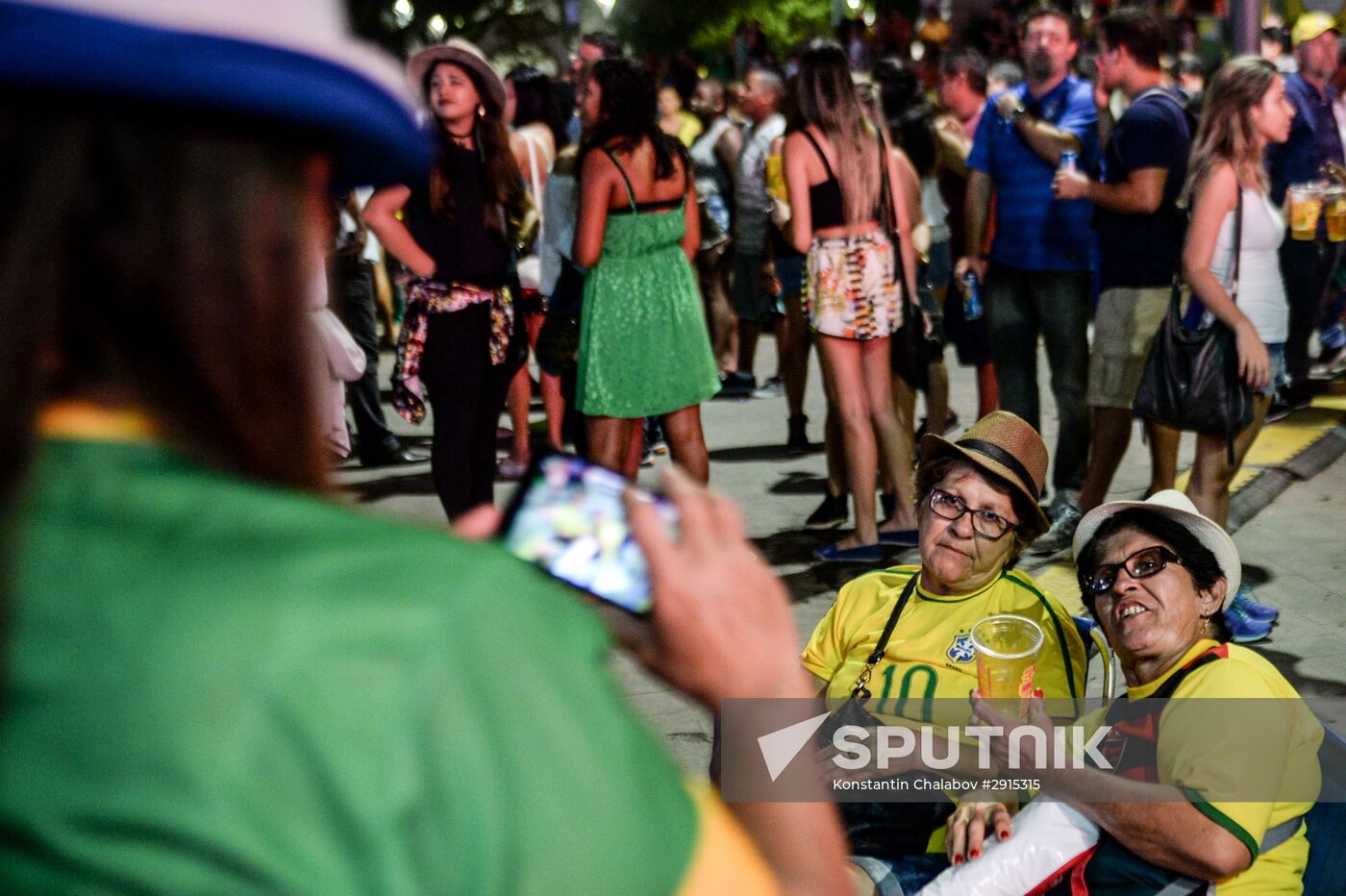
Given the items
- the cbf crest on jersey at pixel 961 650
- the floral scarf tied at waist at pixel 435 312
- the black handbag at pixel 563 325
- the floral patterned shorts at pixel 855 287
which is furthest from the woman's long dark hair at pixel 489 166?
the cbf crest on jersey at pixel 961 650

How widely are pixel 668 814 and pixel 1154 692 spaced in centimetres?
235

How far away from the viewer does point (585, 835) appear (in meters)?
0.78

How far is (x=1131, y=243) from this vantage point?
19.7ft

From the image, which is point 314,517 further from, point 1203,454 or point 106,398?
point 1203,454

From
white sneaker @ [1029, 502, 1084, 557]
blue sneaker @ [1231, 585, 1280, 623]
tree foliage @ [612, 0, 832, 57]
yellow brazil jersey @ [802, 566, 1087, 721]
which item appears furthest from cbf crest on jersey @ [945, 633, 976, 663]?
tree foliage @ [612, 0, 832, 57]

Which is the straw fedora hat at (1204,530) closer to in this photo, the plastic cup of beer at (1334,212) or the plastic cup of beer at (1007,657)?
the plastic cup of beer at (1007,657)

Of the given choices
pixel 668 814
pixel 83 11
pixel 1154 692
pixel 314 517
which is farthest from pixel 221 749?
pixel 1154 692

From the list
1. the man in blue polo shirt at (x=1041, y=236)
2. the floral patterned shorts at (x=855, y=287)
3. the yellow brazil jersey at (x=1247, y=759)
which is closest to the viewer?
the yellow brazil jersey at (x=1247, y=759)

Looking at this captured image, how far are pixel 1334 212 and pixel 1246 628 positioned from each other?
313 centimetres

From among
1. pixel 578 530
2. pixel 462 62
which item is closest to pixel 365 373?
pixel 462 62

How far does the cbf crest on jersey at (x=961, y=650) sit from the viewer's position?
10.9 ft

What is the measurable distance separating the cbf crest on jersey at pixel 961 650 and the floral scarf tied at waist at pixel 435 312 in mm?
2823

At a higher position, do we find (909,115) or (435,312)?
(909,115)

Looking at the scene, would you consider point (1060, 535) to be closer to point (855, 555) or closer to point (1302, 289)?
point (855, 555)
